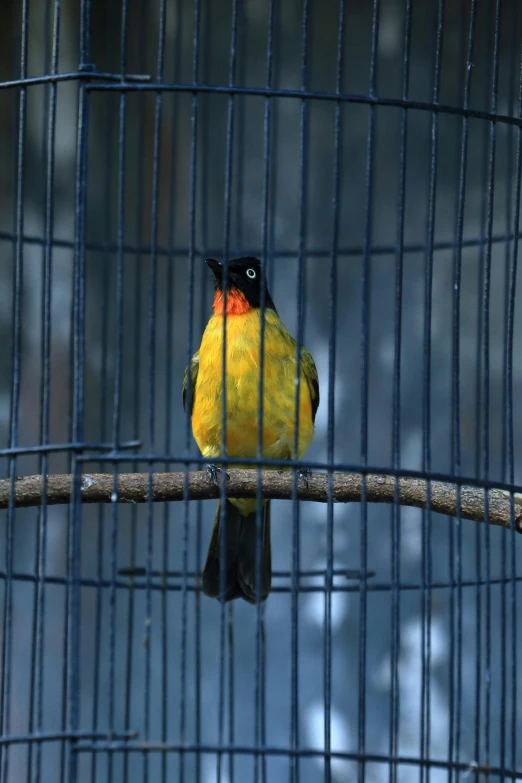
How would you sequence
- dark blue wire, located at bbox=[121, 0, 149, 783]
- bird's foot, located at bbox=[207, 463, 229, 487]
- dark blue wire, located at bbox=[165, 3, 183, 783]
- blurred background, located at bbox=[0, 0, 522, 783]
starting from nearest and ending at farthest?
1. dark blue wire, located at bbox=[165, 3, 183, 783]
2. bird's foot, located at bbox=[207, 463, 229, 487]
3. dark blue wire, located at bbox=[121, 0, 149, 783]
4. blurred background, located at bbox=[0, 0, 522, 783]

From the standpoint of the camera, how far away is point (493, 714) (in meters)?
6.50

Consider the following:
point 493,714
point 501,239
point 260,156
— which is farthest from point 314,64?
point 493,714

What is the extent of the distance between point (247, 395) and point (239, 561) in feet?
2.28

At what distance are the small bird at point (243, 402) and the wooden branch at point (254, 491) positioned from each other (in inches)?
24.0

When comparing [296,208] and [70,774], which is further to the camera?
[296,208]

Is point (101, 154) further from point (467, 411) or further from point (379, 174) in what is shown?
point (467, 411)

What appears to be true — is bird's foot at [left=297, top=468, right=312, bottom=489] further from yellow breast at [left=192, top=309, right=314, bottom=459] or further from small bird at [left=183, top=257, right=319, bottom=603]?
yellow breast at [left=192, top=309, right=314, bottom=459]

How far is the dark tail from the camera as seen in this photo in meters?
4.46

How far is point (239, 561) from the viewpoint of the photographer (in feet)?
15.2

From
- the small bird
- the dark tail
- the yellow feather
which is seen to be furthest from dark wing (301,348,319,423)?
the dark tail

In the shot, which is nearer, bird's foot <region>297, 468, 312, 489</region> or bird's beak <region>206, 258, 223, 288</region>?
bird's foot <region>297, 468, 312, 489</region>

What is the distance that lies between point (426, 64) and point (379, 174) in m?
0.74

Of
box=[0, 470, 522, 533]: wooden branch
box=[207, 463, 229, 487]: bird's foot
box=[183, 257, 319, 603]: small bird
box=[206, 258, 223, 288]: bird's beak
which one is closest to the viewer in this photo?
box=[0, 470, 522, 533]: wooden branch

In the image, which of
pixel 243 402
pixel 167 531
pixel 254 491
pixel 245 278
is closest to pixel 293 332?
pixel 167 531
